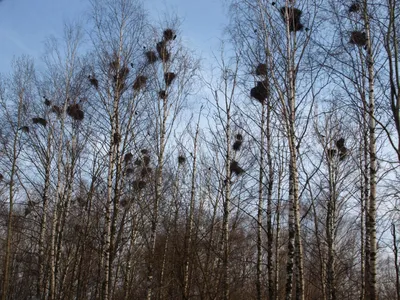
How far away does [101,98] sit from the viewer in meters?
10.1

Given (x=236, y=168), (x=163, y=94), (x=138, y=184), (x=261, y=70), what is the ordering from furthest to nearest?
(x=236, y=168), (x=138, y=184), (x=163, y=94), (x=261, y=70)

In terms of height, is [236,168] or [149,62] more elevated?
[149,62]

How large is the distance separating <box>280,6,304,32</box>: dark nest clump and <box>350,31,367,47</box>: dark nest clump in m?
1.06

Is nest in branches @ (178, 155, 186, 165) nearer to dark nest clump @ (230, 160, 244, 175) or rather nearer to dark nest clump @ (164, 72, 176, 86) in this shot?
dark nest clump @ (230, 160, 244, 175)

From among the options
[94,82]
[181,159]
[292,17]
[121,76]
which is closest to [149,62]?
[121,76]

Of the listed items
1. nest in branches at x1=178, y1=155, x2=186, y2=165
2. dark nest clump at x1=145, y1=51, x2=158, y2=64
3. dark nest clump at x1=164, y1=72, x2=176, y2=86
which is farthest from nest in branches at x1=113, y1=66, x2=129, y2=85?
nest in branches at x1=178, y1=155, x2=186, y2=165

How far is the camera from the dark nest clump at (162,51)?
11.5m

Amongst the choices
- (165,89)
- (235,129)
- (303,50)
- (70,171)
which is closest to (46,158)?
(70,171)

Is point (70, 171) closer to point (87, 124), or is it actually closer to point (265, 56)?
point (87, 124)

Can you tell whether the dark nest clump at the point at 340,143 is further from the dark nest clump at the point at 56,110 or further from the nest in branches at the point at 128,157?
the dark nest clump at the point at 56,110

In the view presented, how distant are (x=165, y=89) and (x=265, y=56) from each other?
13.3ft

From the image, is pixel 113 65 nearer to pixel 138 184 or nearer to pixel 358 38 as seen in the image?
pixel 138 184

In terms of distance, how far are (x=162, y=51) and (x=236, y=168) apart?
4.72 meters

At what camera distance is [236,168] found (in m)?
13.3
